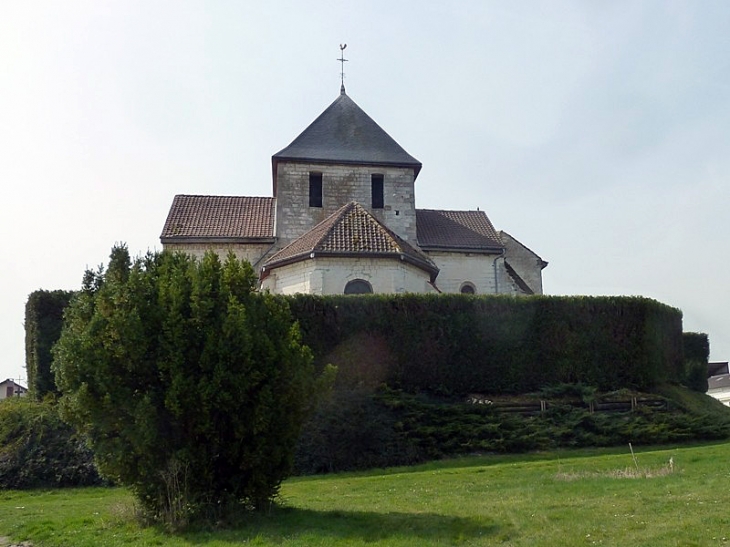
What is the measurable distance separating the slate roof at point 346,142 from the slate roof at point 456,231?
103 inches

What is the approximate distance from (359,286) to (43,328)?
9.04 meters

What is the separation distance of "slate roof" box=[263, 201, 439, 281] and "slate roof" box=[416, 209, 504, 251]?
20.1 ft

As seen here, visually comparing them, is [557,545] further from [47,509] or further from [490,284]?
[490,284]

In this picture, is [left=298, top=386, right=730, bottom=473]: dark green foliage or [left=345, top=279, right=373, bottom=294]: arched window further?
[left=345, top=279, right=373, bottom=294]: arched window

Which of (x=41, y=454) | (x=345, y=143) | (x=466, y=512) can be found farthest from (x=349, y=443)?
(x=345, y=143)

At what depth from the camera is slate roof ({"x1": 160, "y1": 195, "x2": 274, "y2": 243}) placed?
2967 cm

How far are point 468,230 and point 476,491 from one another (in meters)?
21.6

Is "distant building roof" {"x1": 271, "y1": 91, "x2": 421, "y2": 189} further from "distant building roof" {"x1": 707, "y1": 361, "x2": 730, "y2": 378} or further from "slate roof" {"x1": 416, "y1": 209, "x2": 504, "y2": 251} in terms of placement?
"distant building roof" {"x1": 707, "y1": 361, "x2": 730, "y2": 378}

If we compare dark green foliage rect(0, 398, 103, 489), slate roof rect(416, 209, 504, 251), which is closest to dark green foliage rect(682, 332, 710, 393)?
slate roof rect(416, 209, 504, 251)

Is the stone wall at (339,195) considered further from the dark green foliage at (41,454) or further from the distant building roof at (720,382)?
the distant building roof at (720,382)

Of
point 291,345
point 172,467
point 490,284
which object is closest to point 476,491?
point 291,345

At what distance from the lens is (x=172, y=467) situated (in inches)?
371

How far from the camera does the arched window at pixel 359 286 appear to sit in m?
22.7

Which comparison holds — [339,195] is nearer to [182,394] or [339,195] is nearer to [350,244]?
[350,244]
